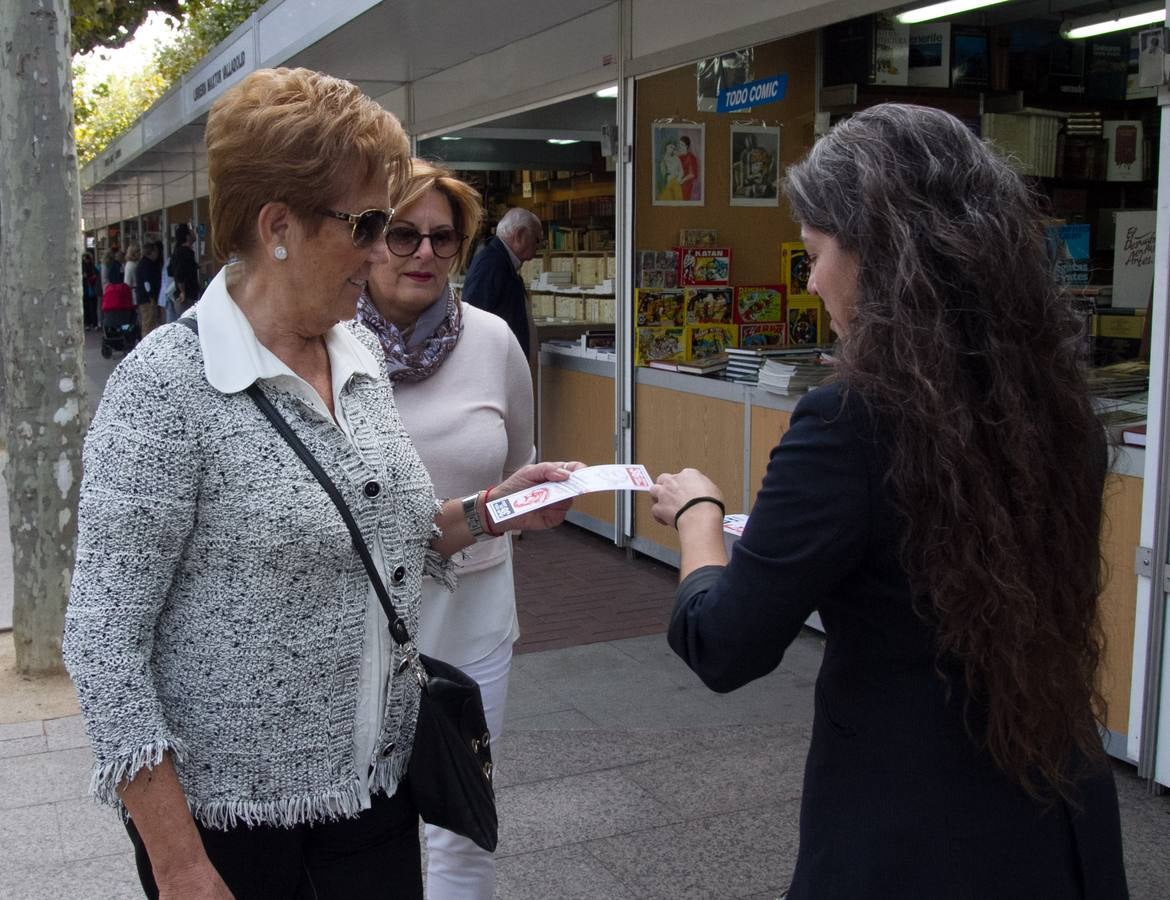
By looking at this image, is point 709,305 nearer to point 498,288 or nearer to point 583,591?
point 498,288

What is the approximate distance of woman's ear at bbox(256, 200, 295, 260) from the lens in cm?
189

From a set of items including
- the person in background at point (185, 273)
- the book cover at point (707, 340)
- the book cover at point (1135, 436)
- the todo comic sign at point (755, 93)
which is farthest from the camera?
the person in background at point (185, 273)

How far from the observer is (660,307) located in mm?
7254

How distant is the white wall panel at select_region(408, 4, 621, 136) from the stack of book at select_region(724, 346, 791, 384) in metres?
1.86

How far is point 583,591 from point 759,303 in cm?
198

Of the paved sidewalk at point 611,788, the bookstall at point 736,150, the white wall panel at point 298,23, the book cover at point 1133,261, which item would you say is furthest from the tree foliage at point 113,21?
the book cover at point 1133,261

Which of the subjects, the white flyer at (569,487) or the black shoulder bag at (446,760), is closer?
the black shoulder bag at (446,760)

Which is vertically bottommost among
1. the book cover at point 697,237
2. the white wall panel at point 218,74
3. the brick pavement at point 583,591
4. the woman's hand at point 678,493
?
the brick pavement at point 583,591

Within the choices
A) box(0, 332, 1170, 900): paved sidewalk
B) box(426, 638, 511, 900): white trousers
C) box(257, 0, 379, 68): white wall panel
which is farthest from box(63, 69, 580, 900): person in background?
box(257, 0, 379, 68): white wall panel

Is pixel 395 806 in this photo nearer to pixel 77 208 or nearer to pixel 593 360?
pixel 77 208

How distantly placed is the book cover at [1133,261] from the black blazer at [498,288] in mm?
3703

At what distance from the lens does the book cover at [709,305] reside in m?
7.24

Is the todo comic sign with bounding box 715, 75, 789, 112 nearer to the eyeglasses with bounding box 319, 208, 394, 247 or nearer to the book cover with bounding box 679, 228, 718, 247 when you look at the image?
the book cover with bounding box 679, 228, 718, 247

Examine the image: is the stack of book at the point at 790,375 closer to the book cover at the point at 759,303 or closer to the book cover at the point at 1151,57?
the book cover at the point at 759,303
